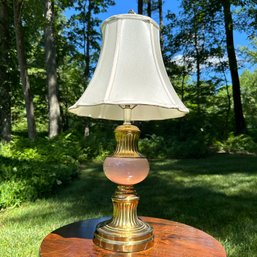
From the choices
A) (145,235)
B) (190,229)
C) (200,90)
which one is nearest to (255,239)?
(190,229)

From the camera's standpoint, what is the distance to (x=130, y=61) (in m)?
1.36

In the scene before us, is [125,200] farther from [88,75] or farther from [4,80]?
[88,75]

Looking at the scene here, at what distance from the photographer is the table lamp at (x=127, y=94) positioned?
1306 mm

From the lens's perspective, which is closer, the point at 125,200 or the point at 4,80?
the point at 125,200

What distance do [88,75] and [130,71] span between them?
1386cm

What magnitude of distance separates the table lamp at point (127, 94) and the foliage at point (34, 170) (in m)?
3.21

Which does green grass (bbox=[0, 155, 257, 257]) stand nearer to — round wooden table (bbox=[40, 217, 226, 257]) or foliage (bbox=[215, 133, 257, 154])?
round wooden table (bbox=[40, 217, 226, 257])

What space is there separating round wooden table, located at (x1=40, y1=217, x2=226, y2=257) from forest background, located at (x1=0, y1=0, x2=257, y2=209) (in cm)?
392

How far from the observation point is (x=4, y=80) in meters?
10.9

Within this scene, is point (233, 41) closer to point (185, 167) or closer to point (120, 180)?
point (185, 167)

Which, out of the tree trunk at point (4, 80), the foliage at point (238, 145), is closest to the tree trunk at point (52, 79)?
the tree trunk at point (4, 80)

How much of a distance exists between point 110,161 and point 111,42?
0.52 metres

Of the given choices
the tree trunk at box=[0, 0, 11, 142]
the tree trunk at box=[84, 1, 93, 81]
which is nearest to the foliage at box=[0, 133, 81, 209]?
the tree trunk at box=[0, 0, 11, 142]

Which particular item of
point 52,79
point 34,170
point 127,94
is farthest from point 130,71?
point 52,79
